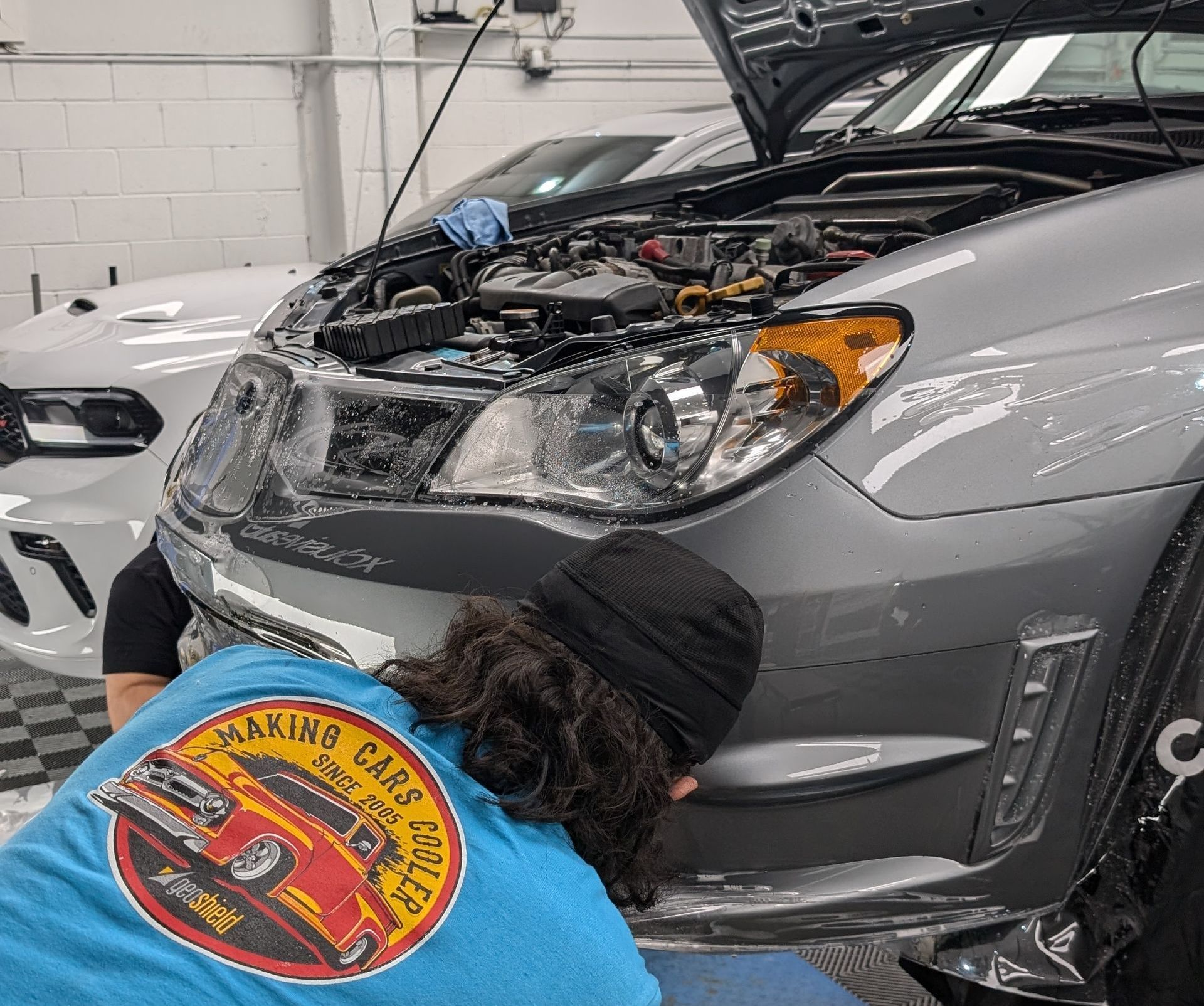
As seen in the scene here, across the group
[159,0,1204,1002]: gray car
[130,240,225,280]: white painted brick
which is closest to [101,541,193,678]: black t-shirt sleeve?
[159,0,1204,1002]: gray car

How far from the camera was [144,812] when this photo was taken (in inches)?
34.4

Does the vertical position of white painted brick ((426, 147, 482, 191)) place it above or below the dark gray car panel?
below

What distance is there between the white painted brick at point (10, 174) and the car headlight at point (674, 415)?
542cm

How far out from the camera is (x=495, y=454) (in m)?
1.35

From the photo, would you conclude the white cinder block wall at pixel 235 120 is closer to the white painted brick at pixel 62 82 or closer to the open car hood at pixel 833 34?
the white painted brick at pixel 62 82

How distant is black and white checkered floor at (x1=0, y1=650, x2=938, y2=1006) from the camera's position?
174 cm

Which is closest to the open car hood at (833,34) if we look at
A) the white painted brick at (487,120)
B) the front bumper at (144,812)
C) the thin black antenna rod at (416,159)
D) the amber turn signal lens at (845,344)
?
the thin black antenna rod at (416,159)

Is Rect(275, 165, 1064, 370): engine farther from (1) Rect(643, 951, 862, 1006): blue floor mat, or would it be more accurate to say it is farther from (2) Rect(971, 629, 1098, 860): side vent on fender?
(1) Rect(643, 951, 862, 1006): blue floor mat

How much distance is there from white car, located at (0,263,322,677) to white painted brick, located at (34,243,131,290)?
144 inches

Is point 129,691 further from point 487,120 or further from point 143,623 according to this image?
point 487,120

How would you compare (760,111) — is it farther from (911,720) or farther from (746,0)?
(911,720)

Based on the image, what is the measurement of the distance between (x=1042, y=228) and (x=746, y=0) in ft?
4.06

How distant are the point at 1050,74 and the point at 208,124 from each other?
479cm

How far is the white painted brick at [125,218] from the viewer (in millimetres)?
5965
